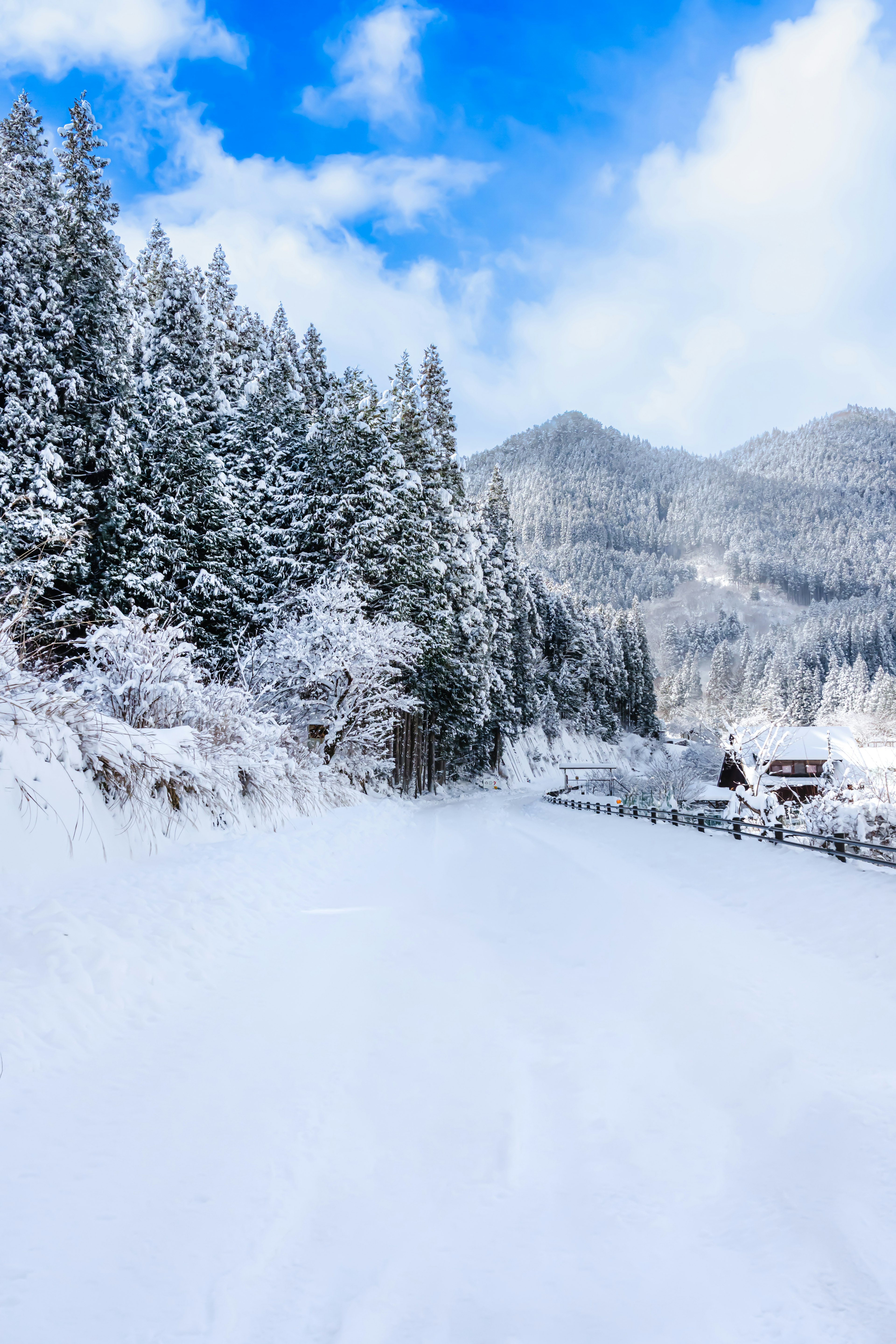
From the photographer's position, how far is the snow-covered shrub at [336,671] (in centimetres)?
2116

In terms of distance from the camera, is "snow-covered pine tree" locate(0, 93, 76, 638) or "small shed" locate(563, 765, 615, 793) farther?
"small shed" locate(563, 765, 615, 793)

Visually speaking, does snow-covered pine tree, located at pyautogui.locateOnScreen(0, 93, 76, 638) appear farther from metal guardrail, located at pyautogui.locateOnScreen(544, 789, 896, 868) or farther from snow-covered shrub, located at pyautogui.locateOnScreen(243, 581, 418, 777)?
metal guardrail, located at pyautogui.locateOnScreen(544, 789, 896, 868)

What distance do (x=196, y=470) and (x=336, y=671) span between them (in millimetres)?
8662

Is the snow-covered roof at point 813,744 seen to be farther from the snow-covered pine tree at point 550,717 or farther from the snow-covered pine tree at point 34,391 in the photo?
the snow-covered pine tree at point 34,391

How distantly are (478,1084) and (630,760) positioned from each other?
80.2 meters

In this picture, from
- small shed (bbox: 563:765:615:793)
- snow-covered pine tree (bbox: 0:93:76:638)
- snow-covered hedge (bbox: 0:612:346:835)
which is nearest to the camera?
snow-covered hedge (bbox: 0:612:346:835)

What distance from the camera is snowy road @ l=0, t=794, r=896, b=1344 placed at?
7.53ft

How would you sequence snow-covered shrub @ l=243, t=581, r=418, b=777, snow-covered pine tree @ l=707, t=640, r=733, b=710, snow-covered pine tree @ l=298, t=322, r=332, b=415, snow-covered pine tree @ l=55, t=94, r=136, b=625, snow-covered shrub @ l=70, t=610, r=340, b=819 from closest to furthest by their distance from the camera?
snow-covered shrub @ l=70, t=610, r=340, b=819
snow-covered pine tree @ l=55, t=94, r=136, b=625
snow-covered shrub @ l=243, t=581, r=418, b=777
snow-covered pine tree @ l=298, t=322, r=332, b=415
snow-covered pine tree @ l=707, t=640, r=733, b=710

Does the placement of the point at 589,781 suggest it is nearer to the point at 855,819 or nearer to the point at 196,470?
the point at 855,819

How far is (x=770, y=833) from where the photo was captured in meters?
16.2

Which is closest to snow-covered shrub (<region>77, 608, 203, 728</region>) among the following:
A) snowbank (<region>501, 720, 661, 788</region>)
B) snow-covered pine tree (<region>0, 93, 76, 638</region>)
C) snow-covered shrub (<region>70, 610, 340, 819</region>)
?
snow-covered shrub (<region>70, 610, 340, 819</region>)

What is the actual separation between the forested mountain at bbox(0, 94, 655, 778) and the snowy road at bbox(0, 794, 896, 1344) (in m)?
6.97

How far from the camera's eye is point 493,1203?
288 centimetres

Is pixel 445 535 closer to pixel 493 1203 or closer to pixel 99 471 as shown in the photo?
pixel 99 471
